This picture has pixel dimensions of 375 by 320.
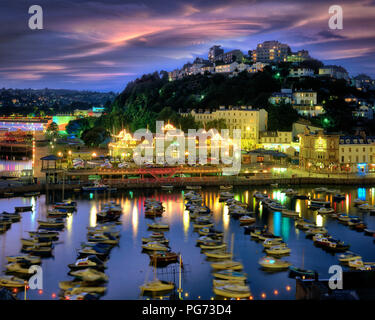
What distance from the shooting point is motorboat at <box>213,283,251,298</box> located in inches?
420

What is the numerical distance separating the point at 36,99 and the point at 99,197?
135813 mm

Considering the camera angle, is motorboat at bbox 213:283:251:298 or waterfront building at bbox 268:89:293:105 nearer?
motorboat at bbox 213:283:251:298

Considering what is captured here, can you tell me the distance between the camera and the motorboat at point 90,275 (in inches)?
456

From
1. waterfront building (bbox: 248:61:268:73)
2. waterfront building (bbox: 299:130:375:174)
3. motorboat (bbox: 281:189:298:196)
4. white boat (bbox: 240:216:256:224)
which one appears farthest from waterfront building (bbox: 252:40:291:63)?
white boat (bbox: 240:216:256:224)

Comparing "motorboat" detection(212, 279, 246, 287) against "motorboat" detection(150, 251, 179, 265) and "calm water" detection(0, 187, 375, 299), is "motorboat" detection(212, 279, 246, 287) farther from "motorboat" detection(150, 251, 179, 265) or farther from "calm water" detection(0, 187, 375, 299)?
"motorboat" detection(150, 251, 179, 265)

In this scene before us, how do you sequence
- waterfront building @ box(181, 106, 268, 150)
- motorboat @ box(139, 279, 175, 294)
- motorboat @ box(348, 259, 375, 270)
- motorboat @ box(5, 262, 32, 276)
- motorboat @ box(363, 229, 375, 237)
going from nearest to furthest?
motorboat @ box(139, 279, 175, 294)
motorboat @ box(5, 262, 32, 276)
motorboat @ box(348, 259, 375, 270)
motorboat @ box(363, 229, 375, 237)
waterfront building @ box(181, 106, 268, 150)

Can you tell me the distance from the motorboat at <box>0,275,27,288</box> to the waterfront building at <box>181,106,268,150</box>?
86.9 ft

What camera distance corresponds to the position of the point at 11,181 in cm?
2478

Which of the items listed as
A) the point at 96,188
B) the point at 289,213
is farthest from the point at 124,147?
the point at 289,213

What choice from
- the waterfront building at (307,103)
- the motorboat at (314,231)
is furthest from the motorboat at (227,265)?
the waterfront building at (307,103)

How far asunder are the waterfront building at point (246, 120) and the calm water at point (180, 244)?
13777 mm

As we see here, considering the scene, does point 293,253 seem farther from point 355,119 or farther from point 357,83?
point 357,83

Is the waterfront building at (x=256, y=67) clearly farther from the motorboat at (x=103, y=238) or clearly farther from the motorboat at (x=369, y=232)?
the motorboat at (x=103, y=238)
